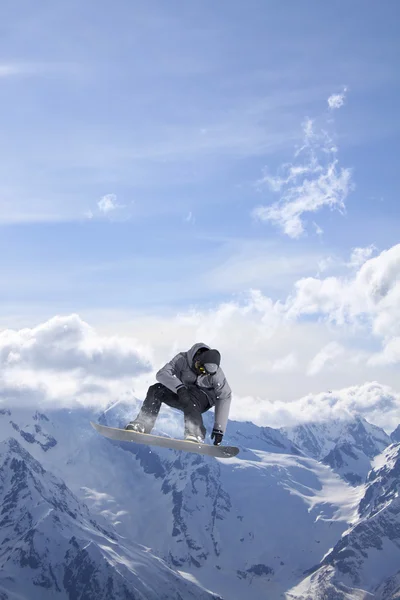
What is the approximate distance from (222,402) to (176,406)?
→ 4.19 ft

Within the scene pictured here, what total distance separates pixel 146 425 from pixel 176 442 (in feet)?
4.76

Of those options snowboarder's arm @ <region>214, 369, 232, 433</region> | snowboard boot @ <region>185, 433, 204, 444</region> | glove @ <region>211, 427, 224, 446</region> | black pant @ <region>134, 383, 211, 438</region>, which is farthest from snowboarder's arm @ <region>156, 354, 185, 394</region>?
glove @ <region>211, 427, 224, 446</region>

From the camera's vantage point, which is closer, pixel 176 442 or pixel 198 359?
pixel 198 359

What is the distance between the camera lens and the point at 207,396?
1725cm

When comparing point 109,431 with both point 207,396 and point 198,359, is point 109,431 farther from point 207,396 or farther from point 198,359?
point 198,359

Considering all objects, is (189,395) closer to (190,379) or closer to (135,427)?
(190,379)

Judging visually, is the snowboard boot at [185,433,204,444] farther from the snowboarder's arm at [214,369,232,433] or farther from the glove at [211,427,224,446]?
the snowboarder's arm at [214,369,232,433]

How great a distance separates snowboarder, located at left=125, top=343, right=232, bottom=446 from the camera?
16.8m

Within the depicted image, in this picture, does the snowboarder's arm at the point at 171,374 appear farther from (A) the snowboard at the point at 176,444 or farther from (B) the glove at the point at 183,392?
(A) the snowboard at the point at 176,444

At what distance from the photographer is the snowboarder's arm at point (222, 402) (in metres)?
16.9

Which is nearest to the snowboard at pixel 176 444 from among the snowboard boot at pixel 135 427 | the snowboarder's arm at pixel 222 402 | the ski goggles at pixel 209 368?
the snowboard boot at pixel 135 427

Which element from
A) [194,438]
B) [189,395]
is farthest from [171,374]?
[194,438]

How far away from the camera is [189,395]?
17.1 meters

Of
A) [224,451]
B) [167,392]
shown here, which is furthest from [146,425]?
[224,451]
